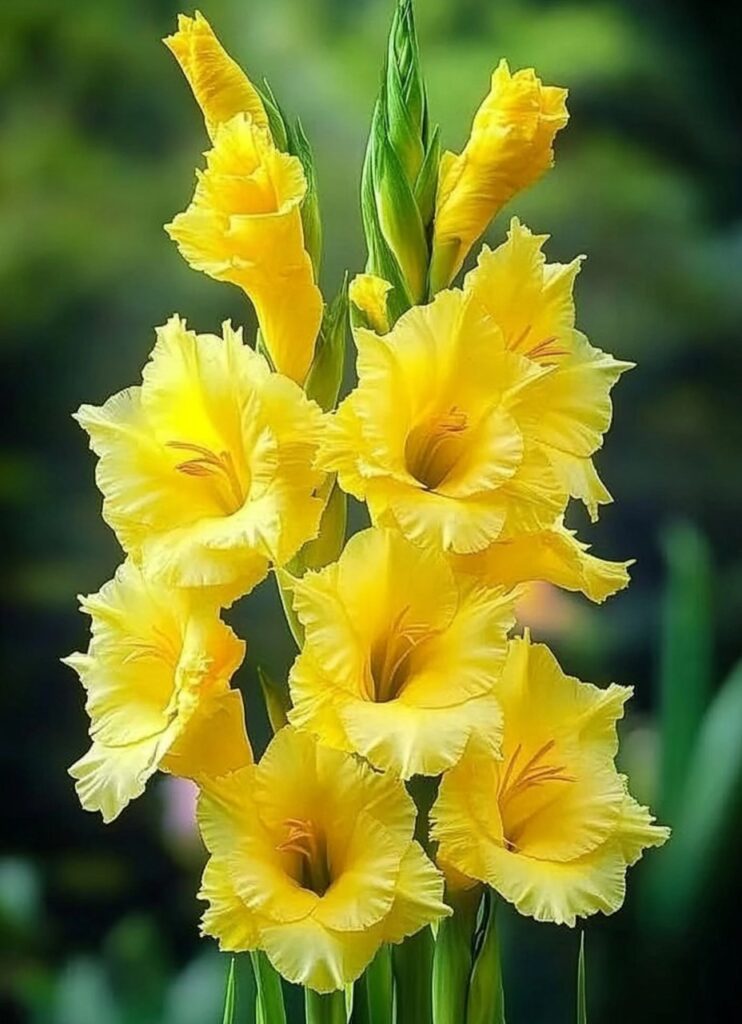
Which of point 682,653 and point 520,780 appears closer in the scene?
point 520,780

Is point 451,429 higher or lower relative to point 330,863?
higher

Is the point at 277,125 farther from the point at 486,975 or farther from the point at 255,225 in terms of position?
the point at 486,975

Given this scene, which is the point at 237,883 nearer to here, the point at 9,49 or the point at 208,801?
the point at 208,801

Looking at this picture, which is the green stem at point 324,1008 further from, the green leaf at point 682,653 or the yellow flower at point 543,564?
the green leaf at point 682,653

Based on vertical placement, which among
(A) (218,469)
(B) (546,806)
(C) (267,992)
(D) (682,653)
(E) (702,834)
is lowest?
(E) (702,834)

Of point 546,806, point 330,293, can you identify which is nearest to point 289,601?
point 546,806

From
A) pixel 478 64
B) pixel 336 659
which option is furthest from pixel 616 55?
pixel 336 659
